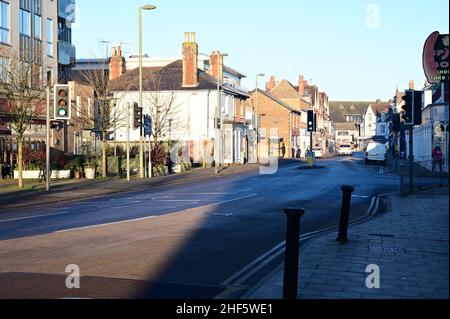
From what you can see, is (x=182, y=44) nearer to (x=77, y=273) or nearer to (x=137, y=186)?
(x=137, y=186)

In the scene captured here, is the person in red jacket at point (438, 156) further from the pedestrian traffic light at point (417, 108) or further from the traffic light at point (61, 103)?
the traffic light at point (61, 103)

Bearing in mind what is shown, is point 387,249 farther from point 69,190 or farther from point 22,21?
point 22,21

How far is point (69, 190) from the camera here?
26.4 m

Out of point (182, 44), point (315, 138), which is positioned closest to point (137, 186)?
point (182, 44)

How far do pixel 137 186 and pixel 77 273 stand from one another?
20.9 m

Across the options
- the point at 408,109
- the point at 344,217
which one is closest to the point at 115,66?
the point at 408,109

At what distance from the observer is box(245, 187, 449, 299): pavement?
24.4 ft

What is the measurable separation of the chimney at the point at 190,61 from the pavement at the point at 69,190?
66.6ft

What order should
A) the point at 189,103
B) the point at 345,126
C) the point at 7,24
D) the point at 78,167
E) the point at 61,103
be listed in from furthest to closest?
1. the point at 345,126
2. the point at 189,103
3. the point at 7,24
4. the point at 78,167
5. the point at 61,103

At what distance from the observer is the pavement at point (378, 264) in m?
7.43

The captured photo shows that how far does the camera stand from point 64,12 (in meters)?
47.8

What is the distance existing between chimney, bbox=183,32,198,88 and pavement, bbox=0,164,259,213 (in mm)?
20311

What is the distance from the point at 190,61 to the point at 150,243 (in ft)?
143

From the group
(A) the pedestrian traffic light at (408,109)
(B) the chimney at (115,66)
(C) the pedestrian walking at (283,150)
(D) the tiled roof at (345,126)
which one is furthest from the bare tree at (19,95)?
(D) the tiled roof at (345,126)
